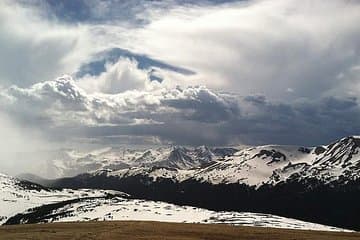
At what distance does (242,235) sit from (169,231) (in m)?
24.8

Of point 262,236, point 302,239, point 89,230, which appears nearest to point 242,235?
point 262,236

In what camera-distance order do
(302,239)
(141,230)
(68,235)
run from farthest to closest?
(141,230) < (68,235) < (302,239)

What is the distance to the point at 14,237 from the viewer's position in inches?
5300

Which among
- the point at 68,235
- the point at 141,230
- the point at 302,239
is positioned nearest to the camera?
the point at 302,239

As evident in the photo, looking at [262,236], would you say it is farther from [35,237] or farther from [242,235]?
[35,237]

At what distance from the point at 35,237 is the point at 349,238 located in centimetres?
7828

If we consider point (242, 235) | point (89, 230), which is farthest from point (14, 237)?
point (242, 235)

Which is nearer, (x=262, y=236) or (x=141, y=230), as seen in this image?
(x=262, y=236)

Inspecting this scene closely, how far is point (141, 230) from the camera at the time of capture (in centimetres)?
15262

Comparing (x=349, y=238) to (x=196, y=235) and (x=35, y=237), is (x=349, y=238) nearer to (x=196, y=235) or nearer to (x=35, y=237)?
(x=196, y=235)

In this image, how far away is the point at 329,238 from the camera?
134 meters

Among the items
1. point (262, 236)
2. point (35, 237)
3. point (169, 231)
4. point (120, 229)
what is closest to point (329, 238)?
point (262, 236)

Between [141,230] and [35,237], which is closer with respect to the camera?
[35,237]

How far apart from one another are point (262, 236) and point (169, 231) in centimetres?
3067
